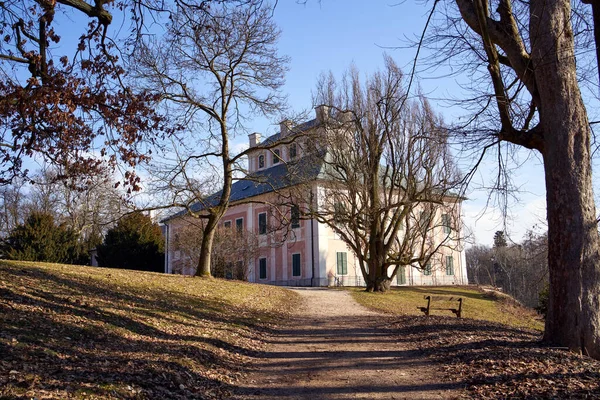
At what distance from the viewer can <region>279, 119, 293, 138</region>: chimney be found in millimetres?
20219

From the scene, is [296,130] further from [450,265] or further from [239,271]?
[450,265]

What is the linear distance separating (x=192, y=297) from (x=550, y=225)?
9710mm

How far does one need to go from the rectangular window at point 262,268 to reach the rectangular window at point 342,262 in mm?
6981

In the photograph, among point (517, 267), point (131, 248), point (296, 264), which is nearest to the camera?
point (131, 248)

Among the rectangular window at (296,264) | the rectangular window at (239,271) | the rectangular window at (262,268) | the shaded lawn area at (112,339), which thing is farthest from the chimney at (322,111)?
the rectangular window at (262,268)

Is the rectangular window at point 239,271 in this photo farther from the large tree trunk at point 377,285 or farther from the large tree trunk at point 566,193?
the large tree trunk at point 566,193

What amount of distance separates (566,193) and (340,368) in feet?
15.0

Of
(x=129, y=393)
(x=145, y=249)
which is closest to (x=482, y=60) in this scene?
(x=129, y=393)

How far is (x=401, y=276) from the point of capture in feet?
129

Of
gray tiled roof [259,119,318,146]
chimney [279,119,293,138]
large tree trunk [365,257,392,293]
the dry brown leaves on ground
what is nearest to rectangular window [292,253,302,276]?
large tree trunk [365,257,392,293]

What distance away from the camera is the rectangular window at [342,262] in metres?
37.8

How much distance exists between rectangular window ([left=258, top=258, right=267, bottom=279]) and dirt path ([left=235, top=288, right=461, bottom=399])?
1147 inches

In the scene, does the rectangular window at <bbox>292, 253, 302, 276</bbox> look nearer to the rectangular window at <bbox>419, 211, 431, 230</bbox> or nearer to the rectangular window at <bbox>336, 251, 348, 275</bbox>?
the rectangular window at <bbox>336, 251, 348, 275</bbox>

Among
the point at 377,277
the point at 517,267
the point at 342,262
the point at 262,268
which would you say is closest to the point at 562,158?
the point at 377,277
